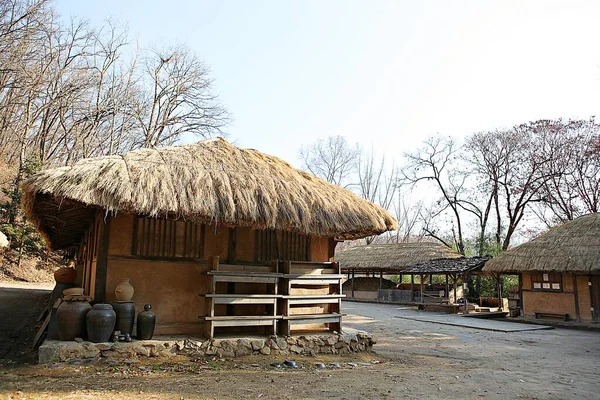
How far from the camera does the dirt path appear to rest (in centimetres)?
675

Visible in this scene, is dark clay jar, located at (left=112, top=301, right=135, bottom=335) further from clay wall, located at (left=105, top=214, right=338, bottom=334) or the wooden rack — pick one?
the wooden rack

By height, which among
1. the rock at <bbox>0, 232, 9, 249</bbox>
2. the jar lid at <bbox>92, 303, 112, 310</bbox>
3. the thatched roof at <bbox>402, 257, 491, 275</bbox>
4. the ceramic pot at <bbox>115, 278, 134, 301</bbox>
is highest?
the rock at <bbox>0, 232, 9, 249</bbox>

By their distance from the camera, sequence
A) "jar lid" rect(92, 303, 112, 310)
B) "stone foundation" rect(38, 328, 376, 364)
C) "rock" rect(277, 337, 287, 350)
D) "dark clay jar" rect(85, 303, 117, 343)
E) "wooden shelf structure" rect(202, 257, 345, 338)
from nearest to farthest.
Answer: "stone foundation" rect(38, 328, 376, 364), "dark clay jar" rect(85, 303, 117, 343), "jar lid" rect(92, 303, 112, 310), "wooden shelf structure" rect(202, 257, 345, 338), "rock" rect(277, 337, 287, 350)

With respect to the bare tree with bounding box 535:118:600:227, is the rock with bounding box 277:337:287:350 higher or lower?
lower

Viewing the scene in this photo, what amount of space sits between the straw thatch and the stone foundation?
1043 centimetres

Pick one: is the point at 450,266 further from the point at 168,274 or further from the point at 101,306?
the point at 101,306

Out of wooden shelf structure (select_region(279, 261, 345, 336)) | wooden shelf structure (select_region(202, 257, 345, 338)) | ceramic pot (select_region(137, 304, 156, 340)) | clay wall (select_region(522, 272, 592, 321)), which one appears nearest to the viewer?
ceramic pot (select_region(137, 304, 156, 340))

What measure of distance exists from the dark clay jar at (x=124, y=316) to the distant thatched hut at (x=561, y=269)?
14530mm

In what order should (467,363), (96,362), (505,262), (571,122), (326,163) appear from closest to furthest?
(96,362) < (467,363) < (505,262) < (571,122) < (326,163)

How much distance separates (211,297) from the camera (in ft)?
23.2

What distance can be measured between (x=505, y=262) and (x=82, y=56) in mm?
23429

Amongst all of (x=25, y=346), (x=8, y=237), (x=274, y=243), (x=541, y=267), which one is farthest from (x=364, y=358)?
(x=8, y=237)

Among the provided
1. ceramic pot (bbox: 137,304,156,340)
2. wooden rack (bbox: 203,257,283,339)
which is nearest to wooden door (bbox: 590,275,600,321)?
wooden rack (bbox: 203,257,283,339)

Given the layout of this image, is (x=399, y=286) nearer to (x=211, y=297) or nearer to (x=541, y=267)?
(x=541, y=267)
